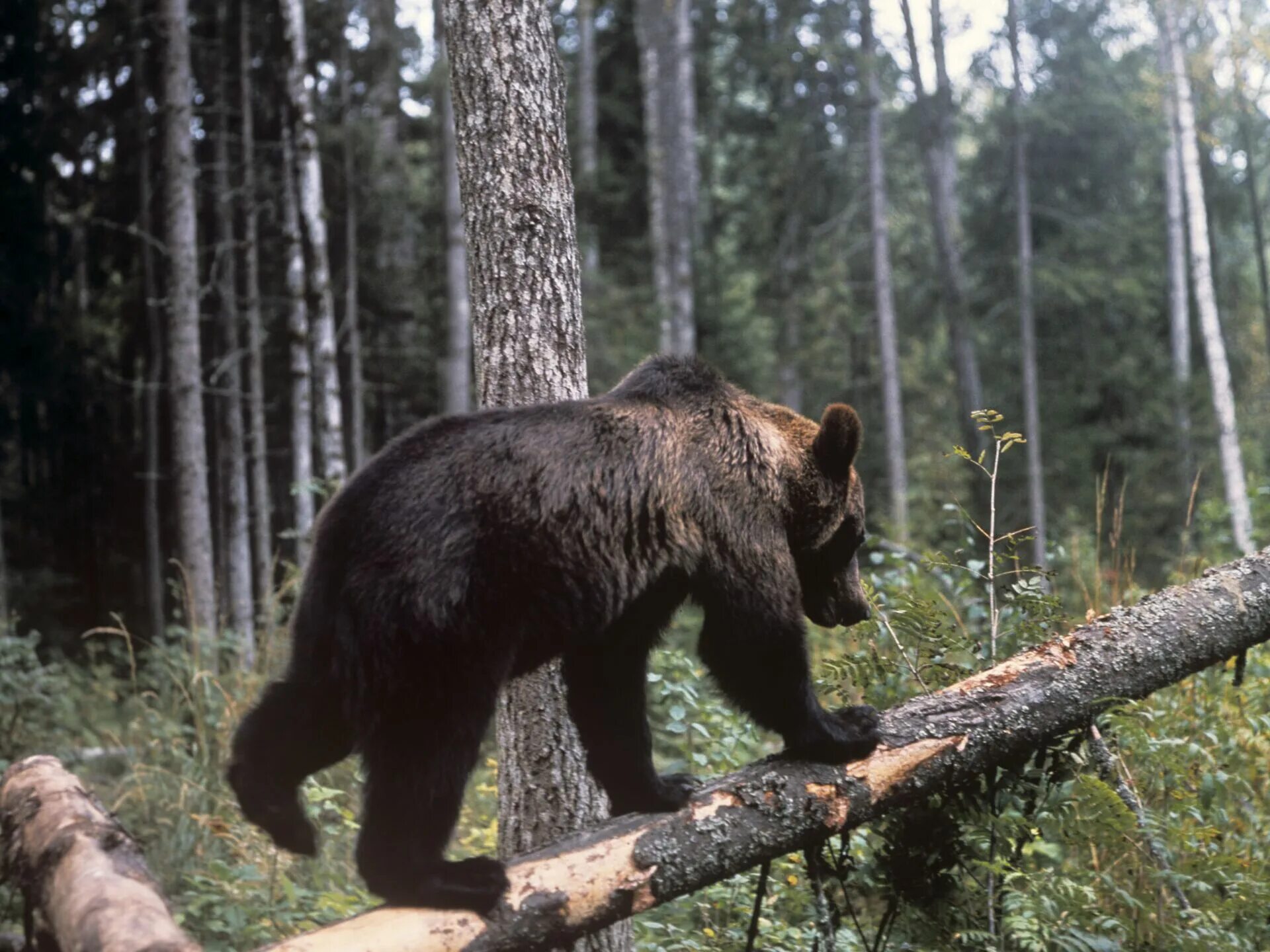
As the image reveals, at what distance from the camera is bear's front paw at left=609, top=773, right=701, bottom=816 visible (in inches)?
148

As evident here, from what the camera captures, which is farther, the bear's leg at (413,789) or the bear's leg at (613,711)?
the bear's leg at (613,711)

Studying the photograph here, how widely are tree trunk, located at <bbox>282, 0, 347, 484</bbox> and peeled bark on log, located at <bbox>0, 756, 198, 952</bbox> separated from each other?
1024 centimetres

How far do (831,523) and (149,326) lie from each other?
18592mm

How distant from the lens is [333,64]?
19.7 m

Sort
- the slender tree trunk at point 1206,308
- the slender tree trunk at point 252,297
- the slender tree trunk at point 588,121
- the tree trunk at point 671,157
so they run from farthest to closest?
the slender tree trunk at point 588,121 → the slender tree trunk at point 1206,308 → the tree trunk at point 671,157 → the slender tree trunk at point 252,297

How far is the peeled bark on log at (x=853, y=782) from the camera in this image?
3.17m

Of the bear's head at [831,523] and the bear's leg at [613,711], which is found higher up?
the bear's head at [831,523]

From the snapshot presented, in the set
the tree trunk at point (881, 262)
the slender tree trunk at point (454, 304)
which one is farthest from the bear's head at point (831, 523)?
the tree trunk at point (881, 262)

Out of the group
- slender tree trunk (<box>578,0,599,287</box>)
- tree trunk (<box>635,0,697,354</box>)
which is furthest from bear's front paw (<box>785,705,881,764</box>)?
slender tree trunk (<box>578,0,599,287</box>)

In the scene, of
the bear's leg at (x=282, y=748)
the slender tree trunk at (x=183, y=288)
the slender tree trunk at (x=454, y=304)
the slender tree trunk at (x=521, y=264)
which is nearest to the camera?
the bear's leg at (x=282, y=748)

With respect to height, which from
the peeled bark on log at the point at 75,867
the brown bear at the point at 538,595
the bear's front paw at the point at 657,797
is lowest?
the bear's front paw at the point at 657,797

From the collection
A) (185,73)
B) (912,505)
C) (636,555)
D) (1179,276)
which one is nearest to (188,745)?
(636,555)

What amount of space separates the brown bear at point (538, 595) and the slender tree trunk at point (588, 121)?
15.8m

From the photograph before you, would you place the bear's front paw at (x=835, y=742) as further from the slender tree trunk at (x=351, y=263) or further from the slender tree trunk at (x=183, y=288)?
the slender tree trunk at (x=351, y=263)
